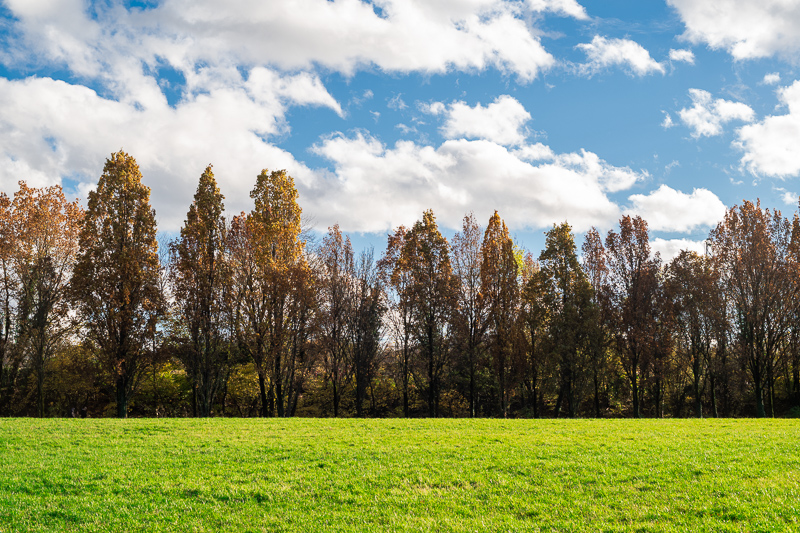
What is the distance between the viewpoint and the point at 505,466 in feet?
36.4

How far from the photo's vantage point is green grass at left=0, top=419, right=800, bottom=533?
7.79m

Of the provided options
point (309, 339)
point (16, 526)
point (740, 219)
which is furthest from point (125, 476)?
point (740, 219)

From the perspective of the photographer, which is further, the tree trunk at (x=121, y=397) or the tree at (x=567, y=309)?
the tree at (x=567, y=309)

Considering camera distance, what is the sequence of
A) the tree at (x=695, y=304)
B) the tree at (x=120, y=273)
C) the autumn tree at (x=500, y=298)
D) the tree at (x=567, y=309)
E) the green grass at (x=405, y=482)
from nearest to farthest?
the green grass at (x=405, y=482) < the tree at (x=120, y=273) < the tree at (x=567, y=309) < the autumn tree at (x=500, y=298) < the tree at (x=695, y=304)

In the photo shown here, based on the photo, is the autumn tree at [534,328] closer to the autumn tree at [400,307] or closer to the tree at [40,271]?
the autumn tree at [400,307]

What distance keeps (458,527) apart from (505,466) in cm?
402

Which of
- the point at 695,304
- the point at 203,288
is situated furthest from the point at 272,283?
the point at 695,304

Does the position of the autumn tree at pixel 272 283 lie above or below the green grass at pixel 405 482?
above

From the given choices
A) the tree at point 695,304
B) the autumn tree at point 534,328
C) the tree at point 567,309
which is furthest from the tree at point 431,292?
the tree at point 695,304

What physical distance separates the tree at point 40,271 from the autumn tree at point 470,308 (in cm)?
2609

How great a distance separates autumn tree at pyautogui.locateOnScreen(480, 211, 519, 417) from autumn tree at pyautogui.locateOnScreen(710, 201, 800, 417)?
15049mm

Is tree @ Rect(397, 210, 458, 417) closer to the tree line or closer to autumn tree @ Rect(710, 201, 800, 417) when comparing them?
the tree line

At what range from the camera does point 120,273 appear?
95.2ft

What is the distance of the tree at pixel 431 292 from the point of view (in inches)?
1350
